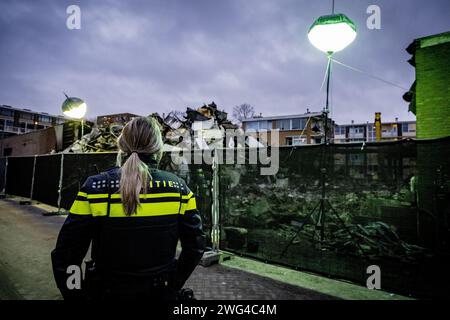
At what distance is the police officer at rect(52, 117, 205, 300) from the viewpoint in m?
1.85

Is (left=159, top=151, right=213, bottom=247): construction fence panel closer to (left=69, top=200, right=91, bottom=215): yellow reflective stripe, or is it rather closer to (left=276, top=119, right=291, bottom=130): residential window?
(left=69, top=200, right=91, bottom=215): yellow reflective stripe

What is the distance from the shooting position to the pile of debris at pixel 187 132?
1135cm

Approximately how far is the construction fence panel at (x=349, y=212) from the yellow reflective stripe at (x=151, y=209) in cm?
328

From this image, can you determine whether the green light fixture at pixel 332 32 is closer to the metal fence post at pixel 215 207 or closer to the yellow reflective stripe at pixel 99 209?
the metal fence post at pixel 215 207

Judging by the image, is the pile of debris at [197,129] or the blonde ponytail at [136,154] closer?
the blonde ponytail at [136,154]

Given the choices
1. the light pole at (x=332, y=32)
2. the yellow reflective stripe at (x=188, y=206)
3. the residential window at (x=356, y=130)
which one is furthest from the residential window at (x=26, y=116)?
the residential window at (x=356, y=130)

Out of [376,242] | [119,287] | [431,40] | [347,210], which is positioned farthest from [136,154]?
[431,40]

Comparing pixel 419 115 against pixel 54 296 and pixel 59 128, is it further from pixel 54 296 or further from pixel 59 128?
pixel 59 128

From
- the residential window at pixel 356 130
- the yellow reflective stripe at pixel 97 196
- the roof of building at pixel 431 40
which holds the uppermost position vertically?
the residential window at pixel 356 130

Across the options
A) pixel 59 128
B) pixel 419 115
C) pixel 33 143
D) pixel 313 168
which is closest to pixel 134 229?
pixel 313 168

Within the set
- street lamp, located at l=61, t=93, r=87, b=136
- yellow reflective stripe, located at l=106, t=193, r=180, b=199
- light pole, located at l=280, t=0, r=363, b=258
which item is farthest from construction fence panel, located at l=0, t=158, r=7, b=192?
yellow reflective stripe, located at l=106, t=193, r=180, b=199

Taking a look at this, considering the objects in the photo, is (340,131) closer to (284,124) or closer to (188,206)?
(284,124)

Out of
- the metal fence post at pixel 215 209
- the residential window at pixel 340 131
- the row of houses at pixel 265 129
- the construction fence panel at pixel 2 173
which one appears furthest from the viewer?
the residential window at pixel 340 131

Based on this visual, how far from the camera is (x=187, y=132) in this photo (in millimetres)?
12367
